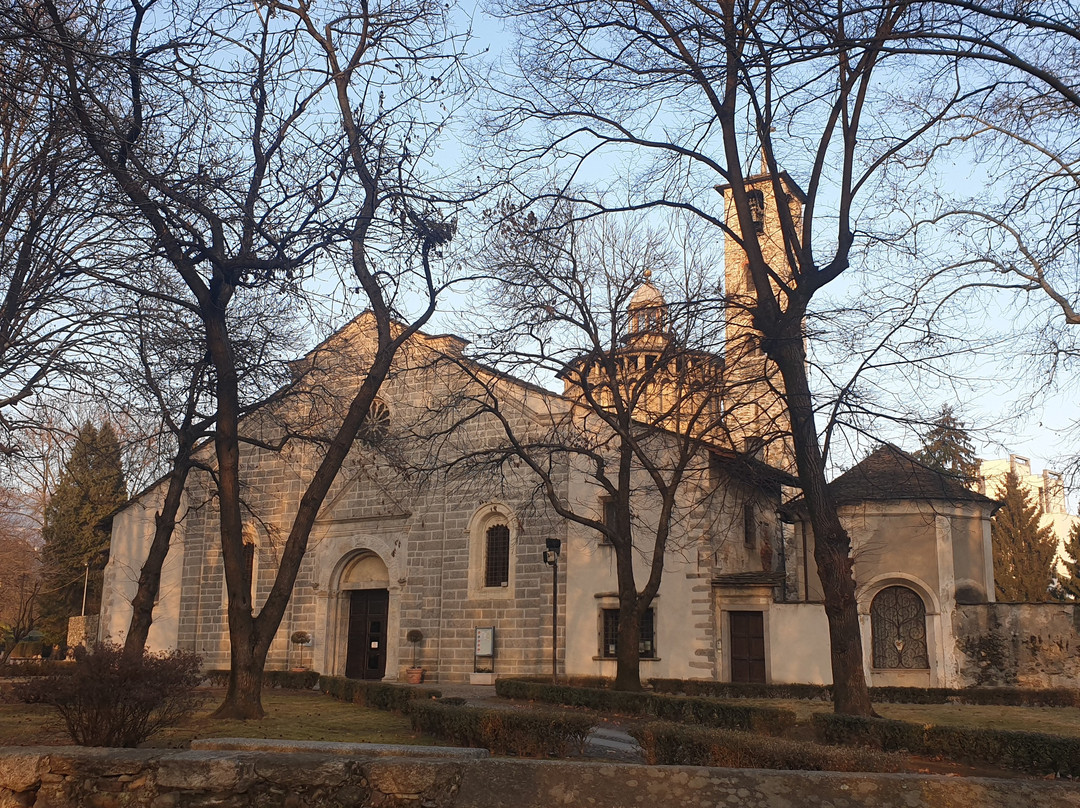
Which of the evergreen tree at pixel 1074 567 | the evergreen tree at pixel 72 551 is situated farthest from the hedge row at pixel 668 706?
the evergreen tree at pixel 1074 567

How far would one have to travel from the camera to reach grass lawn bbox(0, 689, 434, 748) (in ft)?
37.8

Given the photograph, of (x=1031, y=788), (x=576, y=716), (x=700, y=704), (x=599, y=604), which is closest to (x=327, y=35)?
(x=576, y=716)

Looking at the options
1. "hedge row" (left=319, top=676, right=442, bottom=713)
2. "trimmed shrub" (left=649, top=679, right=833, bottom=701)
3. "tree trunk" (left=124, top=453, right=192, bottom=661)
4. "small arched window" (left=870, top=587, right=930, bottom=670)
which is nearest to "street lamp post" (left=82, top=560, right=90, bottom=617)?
"tree trunk" (left=124, top=453, right=192, bottom=661)

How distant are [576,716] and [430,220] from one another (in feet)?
26.2

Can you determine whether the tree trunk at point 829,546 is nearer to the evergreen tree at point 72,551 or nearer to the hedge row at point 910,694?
the hedge row at point 910,694

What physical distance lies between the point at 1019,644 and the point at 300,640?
20.8 meters

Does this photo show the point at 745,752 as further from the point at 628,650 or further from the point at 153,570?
the point at 153,570

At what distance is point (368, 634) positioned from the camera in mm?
31312

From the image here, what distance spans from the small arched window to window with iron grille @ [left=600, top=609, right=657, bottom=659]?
6.36m

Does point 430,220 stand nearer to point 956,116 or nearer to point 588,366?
point 588,366

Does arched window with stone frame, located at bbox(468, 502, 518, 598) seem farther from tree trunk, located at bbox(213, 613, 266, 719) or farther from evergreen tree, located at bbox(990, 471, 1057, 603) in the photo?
evergreen tree, located at bbox(990, 471, 1057, 603)

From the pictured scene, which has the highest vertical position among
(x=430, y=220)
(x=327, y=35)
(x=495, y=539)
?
(x=327, y=35)

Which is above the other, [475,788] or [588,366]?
[588,366]

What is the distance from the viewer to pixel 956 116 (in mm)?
12758
